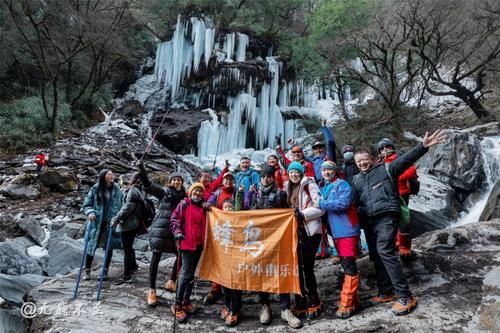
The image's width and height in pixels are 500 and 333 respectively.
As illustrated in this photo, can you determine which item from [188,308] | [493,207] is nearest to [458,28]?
[493,207]

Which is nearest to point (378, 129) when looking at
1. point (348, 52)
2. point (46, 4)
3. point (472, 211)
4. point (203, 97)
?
point (348, 52)

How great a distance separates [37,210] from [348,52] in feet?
42.2

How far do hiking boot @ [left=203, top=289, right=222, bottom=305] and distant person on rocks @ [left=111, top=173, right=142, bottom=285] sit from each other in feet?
3.93

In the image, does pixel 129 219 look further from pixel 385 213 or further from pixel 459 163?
pixel 459 163

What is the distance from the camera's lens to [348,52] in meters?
14.8

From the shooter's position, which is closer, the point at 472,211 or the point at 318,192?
the point at 318,192

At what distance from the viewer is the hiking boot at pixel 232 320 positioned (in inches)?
132

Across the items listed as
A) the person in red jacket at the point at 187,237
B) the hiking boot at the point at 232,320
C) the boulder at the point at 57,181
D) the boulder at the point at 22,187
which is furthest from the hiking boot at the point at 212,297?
the boulder at the point at 57,181

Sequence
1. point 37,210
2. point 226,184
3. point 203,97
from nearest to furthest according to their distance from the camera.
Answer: point 226,184, point 37,210, point 203,97

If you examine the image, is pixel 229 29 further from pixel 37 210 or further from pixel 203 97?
pixel 37 210

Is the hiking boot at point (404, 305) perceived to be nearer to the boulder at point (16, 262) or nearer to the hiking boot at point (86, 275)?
the hiking boot at point (86, 275)

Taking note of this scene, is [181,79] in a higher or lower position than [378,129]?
higher

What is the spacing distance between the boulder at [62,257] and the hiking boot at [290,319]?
4.29m

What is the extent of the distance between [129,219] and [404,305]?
10.3ft
